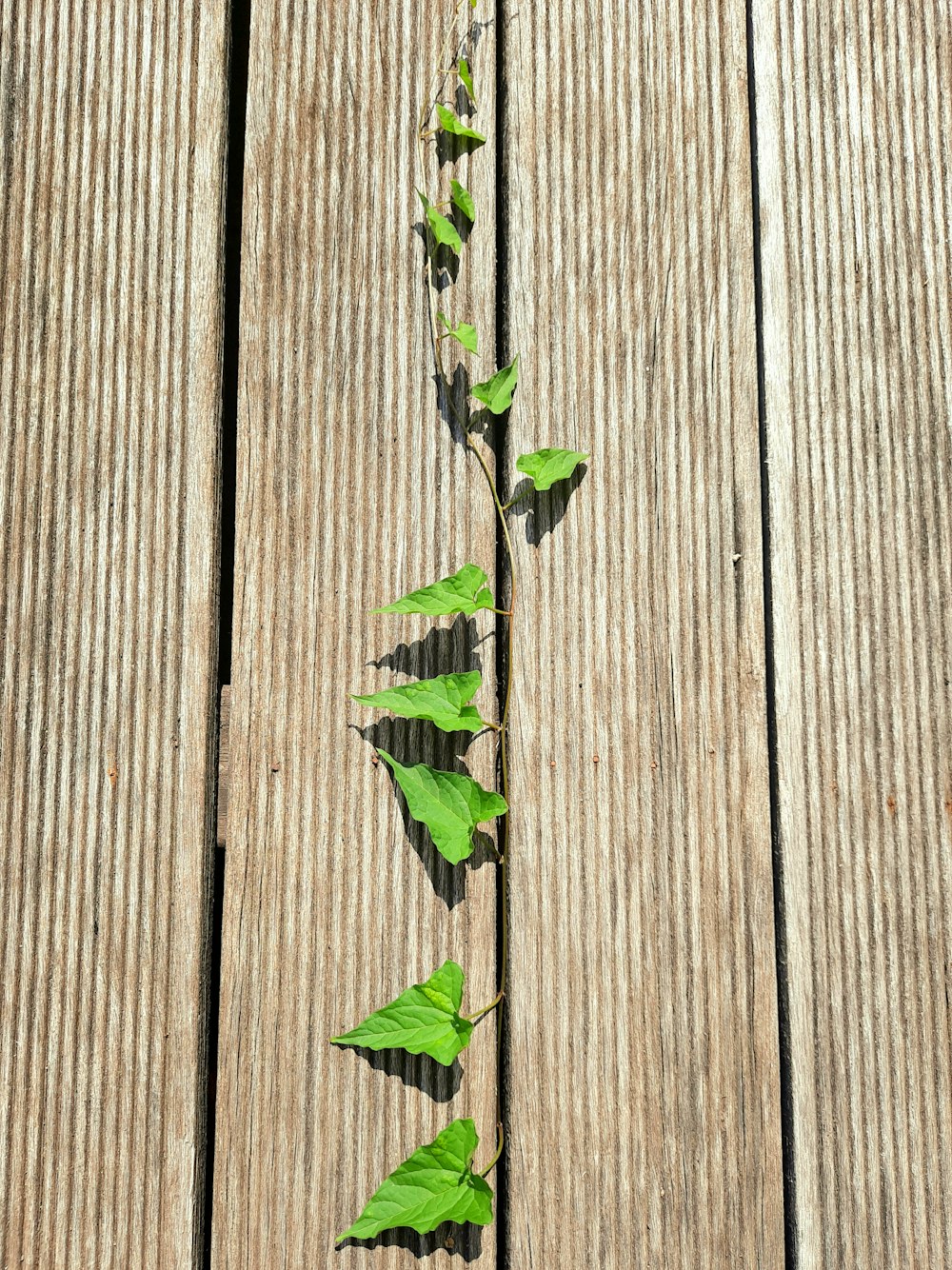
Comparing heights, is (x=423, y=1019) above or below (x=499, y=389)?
below

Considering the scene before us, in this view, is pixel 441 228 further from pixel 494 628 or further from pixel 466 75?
pixel 494 628

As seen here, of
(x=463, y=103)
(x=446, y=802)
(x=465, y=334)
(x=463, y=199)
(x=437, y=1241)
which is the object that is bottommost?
(x=437, y=1241)

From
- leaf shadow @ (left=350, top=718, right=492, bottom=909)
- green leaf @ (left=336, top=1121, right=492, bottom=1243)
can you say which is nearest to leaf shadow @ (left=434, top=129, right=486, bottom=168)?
leaf shadow @ (left=350, top=718, right=492, bottom=909)

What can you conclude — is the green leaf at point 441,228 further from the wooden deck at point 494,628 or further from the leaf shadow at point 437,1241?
the leaf shadow at point 437,1241

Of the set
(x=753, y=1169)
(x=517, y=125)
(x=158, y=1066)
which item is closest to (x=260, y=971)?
(x=158, y=1066)

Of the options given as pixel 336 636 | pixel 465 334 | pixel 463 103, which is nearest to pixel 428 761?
pixel 336 636

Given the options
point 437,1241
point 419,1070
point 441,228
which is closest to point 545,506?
point 441,228

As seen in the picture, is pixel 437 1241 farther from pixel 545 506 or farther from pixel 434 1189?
pixel 545 506
